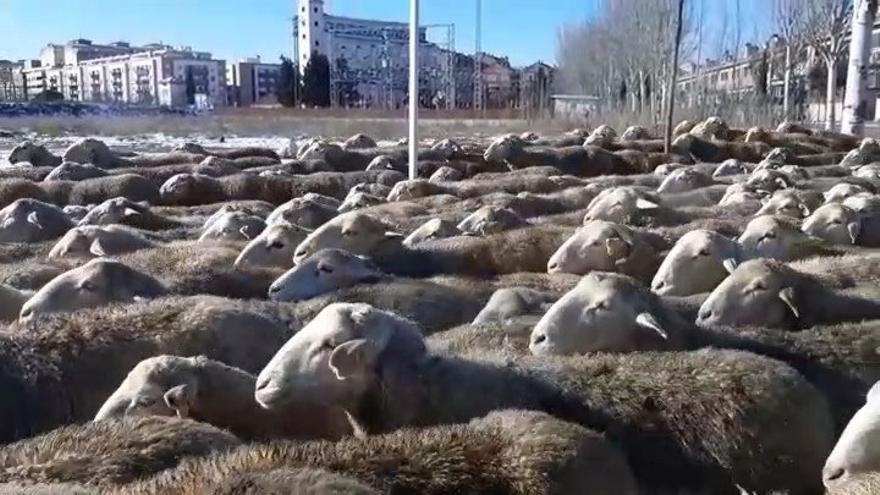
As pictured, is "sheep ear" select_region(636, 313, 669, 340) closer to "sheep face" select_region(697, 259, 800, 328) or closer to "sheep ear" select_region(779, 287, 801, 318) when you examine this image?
"sheep face" select_region(697, 259, 800, 328)

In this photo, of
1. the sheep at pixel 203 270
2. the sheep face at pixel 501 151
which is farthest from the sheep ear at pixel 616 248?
the sheep face at pixel 501 151

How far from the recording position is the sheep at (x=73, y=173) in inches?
576

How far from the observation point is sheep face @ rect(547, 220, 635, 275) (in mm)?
7465

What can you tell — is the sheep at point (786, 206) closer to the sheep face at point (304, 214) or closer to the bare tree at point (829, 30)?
the sheep face at point (304, 214)

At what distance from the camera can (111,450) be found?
11.8 feet

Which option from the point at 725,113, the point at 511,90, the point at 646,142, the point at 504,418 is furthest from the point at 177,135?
the point at 511,90

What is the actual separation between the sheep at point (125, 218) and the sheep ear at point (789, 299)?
660 centimetres

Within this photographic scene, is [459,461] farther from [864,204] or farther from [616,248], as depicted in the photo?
[864,204]

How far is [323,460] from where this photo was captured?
10.8ft

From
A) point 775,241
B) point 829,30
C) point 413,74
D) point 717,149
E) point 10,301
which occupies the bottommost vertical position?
point 10,301

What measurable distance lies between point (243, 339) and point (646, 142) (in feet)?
52.5

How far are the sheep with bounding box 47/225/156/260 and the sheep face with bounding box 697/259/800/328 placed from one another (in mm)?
4859

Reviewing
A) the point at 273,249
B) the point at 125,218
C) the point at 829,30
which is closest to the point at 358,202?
the point at 125,218

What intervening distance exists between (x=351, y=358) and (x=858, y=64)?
1927 centimetres
